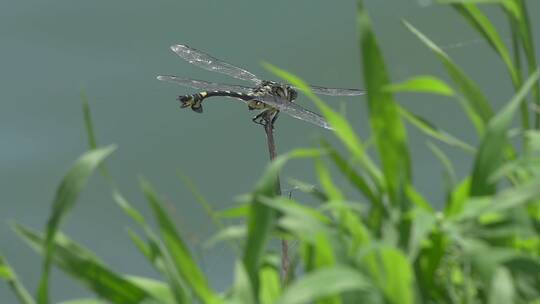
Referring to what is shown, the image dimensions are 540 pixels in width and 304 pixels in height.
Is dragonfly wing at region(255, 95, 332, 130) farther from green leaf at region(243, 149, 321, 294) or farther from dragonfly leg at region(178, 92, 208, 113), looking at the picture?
green leaf at region(243, 149, 321, 294)

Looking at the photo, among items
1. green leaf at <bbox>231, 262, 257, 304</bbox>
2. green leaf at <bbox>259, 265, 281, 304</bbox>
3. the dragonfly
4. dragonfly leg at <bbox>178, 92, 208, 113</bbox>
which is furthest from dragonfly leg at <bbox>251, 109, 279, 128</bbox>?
green leaf at <bbox>231, 262, 257, 304</bbox>

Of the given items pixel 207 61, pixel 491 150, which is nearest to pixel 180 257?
pixel 491 150

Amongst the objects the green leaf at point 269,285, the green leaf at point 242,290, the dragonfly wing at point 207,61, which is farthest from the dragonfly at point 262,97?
the green leaf at point 242,290

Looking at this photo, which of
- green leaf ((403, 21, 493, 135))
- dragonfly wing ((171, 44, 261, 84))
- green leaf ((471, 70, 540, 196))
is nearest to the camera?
green leaf ((471, 70, 540, 196))

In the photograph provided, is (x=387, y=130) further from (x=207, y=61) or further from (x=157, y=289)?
(x=207, y=61)

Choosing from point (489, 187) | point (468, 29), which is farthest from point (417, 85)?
point (468, 29)

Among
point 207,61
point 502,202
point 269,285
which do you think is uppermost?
point 502,202

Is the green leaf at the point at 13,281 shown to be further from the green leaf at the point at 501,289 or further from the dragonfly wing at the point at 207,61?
the dragonfly wing at the point at 207,61

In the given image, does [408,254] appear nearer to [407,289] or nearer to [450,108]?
[407,289]

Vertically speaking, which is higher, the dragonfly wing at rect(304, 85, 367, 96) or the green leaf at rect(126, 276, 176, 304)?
the green leaf at rect(126, 276, 176, 304)
